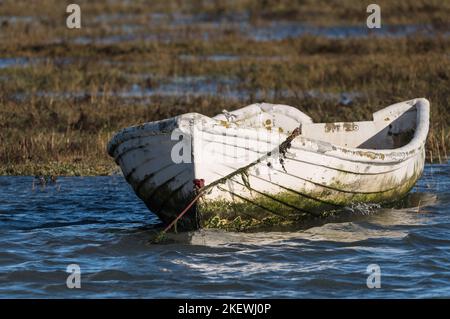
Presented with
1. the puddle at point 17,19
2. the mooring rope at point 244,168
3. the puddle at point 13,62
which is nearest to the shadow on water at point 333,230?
the mooring rope at point 244,168

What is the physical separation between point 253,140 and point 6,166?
4.46 m

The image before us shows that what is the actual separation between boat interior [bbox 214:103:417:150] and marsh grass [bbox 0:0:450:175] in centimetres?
116

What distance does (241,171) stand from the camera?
916cm

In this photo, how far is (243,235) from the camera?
374 inches

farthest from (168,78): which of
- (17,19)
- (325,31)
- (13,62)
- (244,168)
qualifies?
(17,19)

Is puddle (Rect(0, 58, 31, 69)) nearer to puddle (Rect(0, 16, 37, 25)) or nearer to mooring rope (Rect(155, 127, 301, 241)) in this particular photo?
puddle (Rect(0, 16, 37, 25))

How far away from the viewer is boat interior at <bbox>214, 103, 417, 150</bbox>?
39.3 ft

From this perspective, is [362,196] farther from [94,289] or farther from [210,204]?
[94,289]

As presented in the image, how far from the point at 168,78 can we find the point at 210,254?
36.0ft

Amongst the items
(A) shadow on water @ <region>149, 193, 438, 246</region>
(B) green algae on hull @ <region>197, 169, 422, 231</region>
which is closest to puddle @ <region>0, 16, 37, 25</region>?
(A) shadow on water @ <region>149, 193, 438, 246</region>

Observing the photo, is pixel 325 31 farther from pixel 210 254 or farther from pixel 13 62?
pixel 210 254

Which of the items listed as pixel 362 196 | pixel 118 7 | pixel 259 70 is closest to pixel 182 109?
pixel 259 70

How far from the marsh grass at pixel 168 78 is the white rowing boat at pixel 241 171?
9.91ft

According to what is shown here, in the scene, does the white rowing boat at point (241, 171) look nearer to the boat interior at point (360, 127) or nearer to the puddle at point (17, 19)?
the boat interior at point (360, 127)
